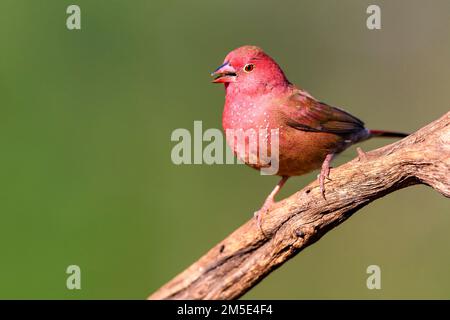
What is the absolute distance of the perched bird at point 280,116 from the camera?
15.8 ft

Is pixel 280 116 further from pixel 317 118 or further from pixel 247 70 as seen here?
pixel 247 70

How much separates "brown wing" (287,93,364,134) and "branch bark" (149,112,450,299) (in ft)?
2.18

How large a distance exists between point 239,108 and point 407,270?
3546 millimetres

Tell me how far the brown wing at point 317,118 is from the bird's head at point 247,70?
0.30 m

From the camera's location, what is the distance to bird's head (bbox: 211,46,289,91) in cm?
498

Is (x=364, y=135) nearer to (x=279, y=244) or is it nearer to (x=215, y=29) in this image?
(x=279, y=244)

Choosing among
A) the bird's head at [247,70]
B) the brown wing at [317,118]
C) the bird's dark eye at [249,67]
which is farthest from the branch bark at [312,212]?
the bird's dark eye at [249,67]

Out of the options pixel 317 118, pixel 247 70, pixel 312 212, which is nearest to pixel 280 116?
pixel 317 118

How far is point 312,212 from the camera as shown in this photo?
171 inches

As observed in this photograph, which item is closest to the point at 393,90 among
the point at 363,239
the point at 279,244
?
the point at 363,239

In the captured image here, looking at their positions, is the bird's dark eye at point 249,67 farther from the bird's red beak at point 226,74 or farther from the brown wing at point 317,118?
the brown wing at point 317,118

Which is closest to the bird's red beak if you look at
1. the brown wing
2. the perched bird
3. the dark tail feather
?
the perched bird

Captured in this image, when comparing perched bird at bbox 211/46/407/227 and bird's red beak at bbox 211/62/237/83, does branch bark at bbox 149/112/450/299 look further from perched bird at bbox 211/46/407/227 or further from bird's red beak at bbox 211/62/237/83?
bird's red beak at bbox 211/62/237/83

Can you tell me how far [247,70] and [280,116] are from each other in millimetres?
473
